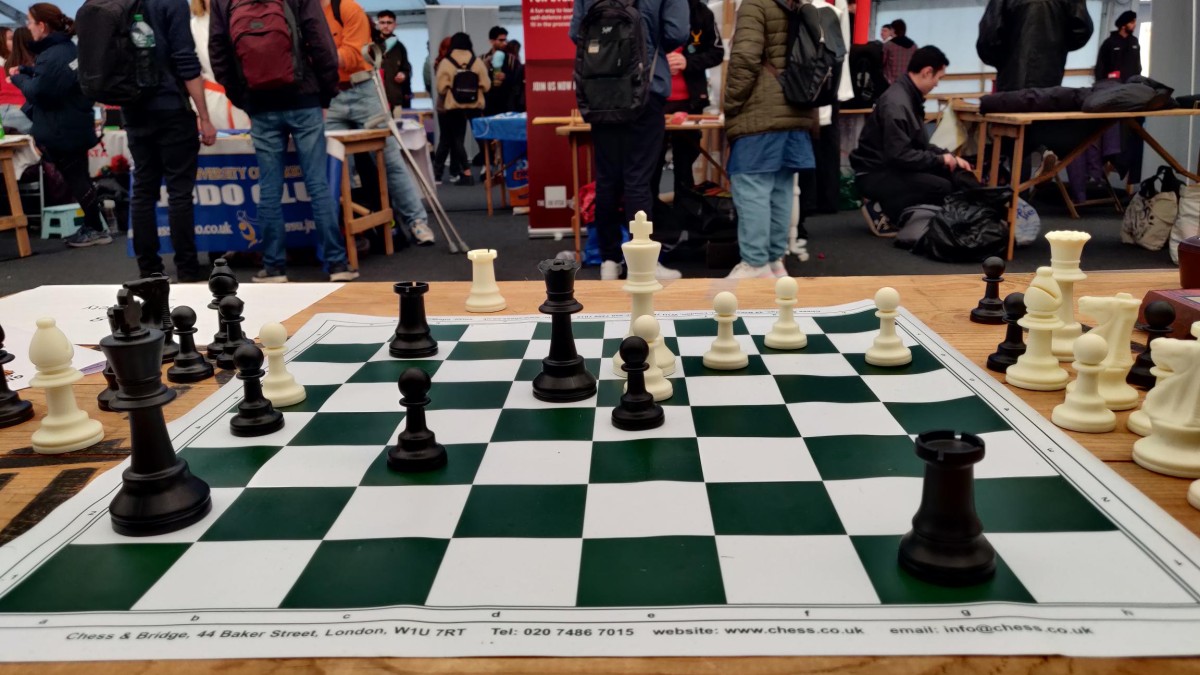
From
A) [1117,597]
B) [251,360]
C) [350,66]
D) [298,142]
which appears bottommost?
[1117,597]

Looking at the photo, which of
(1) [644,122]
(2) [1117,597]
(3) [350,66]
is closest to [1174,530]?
(2) [1117,597]

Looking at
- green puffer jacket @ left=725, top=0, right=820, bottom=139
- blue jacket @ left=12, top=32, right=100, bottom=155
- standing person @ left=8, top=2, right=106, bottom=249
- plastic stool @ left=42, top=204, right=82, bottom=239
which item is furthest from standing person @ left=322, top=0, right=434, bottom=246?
plastic stool @ left=42, top=204, right=82, bottom=239

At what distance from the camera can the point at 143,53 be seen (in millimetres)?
3500

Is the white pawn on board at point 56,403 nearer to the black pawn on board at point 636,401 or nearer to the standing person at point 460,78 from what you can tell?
the black pawn on board at point 636,401

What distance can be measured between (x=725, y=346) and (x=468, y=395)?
1.23 feet

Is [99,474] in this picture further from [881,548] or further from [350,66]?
[350,66]

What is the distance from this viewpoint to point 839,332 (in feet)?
4.79

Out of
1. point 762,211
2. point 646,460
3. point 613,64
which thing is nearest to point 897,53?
point 762,211

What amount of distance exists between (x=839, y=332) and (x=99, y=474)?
1.06 metres

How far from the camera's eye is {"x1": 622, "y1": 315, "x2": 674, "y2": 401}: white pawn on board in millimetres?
1129

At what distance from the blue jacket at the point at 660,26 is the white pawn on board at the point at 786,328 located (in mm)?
2329

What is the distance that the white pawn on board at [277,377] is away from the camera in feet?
3.88

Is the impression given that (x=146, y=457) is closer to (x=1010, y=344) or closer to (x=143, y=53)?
(x=1010, y=344)

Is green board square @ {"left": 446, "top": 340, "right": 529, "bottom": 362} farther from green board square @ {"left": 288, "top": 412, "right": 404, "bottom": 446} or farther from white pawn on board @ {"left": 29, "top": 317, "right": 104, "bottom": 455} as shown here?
white pawn on board @ {"left": 29, "top": 317, "right": 104, "bottom": 455}
